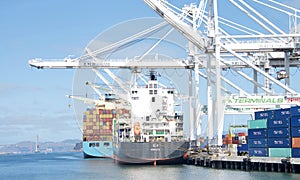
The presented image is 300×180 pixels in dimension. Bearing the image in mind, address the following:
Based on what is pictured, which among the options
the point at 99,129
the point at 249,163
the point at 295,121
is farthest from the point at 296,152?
the point at 99,129

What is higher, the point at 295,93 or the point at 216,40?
the point at 216,40

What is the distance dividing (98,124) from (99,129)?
76cm

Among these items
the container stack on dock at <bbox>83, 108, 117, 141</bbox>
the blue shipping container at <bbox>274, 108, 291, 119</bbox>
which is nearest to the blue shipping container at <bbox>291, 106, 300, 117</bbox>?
the blue shipping container at <bbox>274, 108, 291, 119</bbox>

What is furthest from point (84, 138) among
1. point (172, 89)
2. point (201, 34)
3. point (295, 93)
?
point (295, 93)

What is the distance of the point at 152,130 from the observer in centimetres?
4241

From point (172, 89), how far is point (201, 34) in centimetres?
888

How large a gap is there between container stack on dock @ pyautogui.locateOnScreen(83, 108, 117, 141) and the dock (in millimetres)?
31078

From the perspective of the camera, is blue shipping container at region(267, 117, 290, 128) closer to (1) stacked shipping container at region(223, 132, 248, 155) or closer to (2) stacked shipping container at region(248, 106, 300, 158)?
(2) stacked shipping container at region(248, 106, 300, 158)

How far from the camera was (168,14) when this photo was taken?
1396 inches

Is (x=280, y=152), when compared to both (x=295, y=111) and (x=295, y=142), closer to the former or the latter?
(x=295, y=142)

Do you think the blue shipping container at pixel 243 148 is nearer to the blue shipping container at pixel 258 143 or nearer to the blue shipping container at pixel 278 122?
the blue shipping container at pixel 258 143

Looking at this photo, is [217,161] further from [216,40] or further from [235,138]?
[235,138]

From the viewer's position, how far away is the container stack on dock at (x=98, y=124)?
71300mm

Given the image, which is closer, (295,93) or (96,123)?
(295,93)
